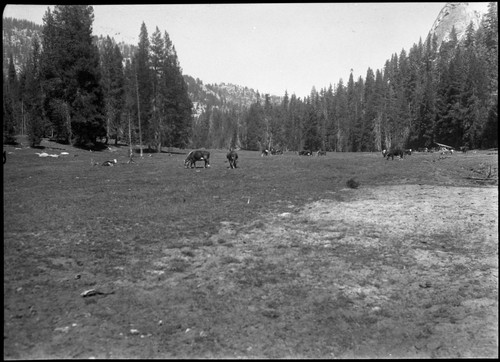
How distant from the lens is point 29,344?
470cm

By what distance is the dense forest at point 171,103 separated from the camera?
1634 inches

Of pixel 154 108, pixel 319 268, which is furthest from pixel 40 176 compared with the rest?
pixel 154 108

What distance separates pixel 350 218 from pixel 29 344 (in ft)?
32.5

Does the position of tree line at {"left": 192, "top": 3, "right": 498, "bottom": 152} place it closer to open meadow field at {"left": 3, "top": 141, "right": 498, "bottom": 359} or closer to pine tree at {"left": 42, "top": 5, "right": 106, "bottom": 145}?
open meadow field at {"left": 3, "top": 141, "right": 498, "bottom": 359}

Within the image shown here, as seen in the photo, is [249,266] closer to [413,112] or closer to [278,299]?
[278,299]

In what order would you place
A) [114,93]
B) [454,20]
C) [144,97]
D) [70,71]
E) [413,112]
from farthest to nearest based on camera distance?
[454,20], [413,112], [114,93], [144,97], [70,71]

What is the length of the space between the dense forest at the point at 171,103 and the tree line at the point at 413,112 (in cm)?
27

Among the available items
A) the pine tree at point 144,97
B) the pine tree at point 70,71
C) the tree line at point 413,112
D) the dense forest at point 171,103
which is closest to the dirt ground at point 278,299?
the pine tree at point 70,71

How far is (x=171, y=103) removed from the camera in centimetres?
5097

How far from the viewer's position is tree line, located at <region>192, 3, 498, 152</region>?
62062 millimetres

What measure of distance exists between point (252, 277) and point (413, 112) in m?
98.4

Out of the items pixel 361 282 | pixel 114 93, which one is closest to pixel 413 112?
pixel 114 93

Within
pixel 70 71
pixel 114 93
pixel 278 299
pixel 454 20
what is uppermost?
pixel 454 20

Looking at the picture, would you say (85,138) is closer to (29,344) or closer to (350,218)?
(350,218)
